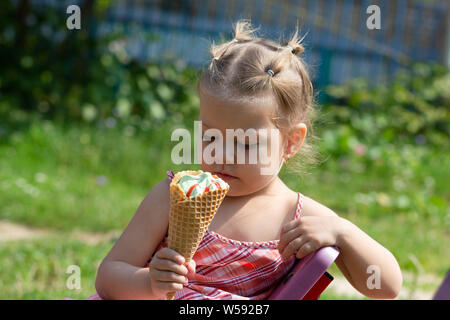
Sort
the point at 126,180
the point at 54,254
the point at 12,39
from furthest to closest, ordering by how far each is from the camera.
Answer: the point at 12,39 → the point at 126,180 → the point at 54,254

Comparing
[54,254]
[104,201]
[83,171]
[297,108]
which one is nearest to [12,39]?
[83,171]

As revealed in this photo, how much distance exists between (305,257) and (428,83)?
6.63m

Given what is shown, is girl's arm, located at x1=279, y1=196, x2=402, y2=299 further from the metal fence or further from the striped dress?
the metal fence

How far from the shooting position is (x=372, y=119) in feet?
24.1

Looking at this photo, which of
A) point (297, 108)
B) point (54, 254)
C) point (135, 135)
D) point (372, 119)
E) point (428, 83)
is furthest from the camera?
point (428, 83)

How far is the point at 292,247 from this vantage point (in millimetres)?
1781

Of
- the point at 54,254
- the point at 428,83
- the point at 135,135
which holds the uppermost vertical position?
the point at 428,83

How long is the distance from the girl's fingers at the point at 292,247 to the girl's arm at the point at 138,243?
0.40m

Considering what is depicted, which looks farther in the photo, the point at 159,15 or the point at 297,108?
the point at 159,15

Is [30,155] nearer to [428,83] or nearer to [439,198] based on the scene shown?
[439,198]

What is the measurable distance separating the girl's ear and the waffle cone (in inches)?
19.3

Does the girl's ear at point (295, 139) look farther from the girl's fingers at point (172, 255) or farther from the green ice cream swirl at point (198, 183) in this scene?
the girl's fingers at point (172, 255)

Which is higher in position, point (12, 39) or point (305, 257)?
point (12, 39)

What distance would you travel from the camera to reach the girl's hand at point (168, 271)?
1649 millimetres
